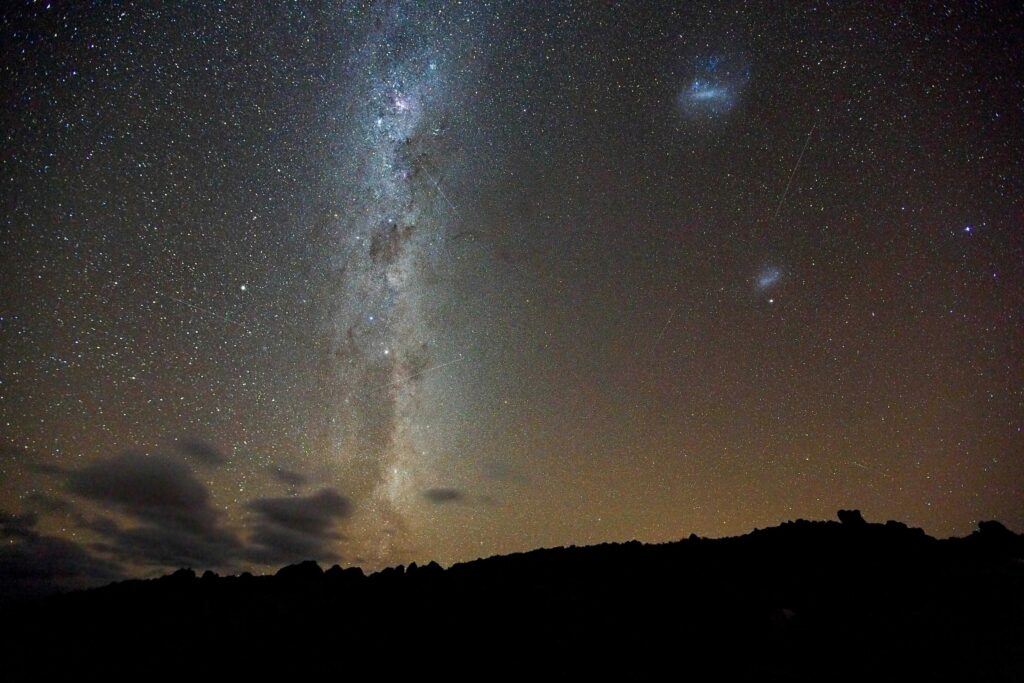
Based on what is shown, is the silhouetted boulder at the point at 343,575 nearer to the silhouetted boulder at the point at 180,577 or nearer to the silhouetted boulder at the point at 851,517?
the silhouetted boulder at the point at 180,577

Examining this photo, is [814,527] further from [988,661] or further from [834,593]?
[988,661]

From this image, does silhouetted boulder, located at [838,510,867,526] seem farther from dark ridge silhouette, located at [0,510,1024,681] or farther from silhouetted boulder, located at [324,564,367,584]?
silhouetted boulder, located at [324,564,367,584]

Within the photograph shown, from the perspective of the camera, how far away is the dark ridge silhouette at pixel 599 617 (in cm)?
842

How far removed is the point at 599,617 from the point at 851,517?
947cm

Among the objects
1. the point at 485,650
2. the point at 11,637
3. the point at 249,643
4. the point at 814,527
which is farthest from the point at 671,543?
the point at 11,637

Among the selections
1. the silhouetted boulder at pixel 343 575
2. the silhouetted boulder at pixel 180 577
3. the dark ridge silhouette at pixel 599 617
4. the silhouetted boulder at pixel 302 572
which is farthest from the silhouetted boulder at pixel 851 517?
the silhouetted boulder at pixel 180 577

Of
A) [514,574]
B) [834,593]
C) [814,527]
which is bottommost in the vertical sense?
[834,593]

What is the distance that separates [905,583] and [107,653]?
52.8 ft

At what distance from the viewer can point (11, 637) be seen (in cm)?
1133

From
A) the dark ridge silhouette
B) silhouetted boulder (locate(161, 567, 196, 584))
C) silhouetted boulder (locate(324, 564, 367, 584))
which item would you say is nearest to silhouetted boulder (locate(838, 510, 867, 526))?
the dark ridge silhouette

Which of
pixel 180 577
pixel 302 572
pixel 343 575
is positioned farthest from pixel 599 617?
pixel 180 577

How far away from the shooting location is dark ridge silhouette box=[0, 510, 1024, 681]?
8422 millimetres

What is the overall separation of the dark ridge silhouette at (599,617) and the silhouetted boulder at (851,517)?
1.43 ft

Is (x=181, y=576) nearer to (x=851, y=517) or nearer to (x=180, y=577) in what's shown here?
(x=180, y=577)
